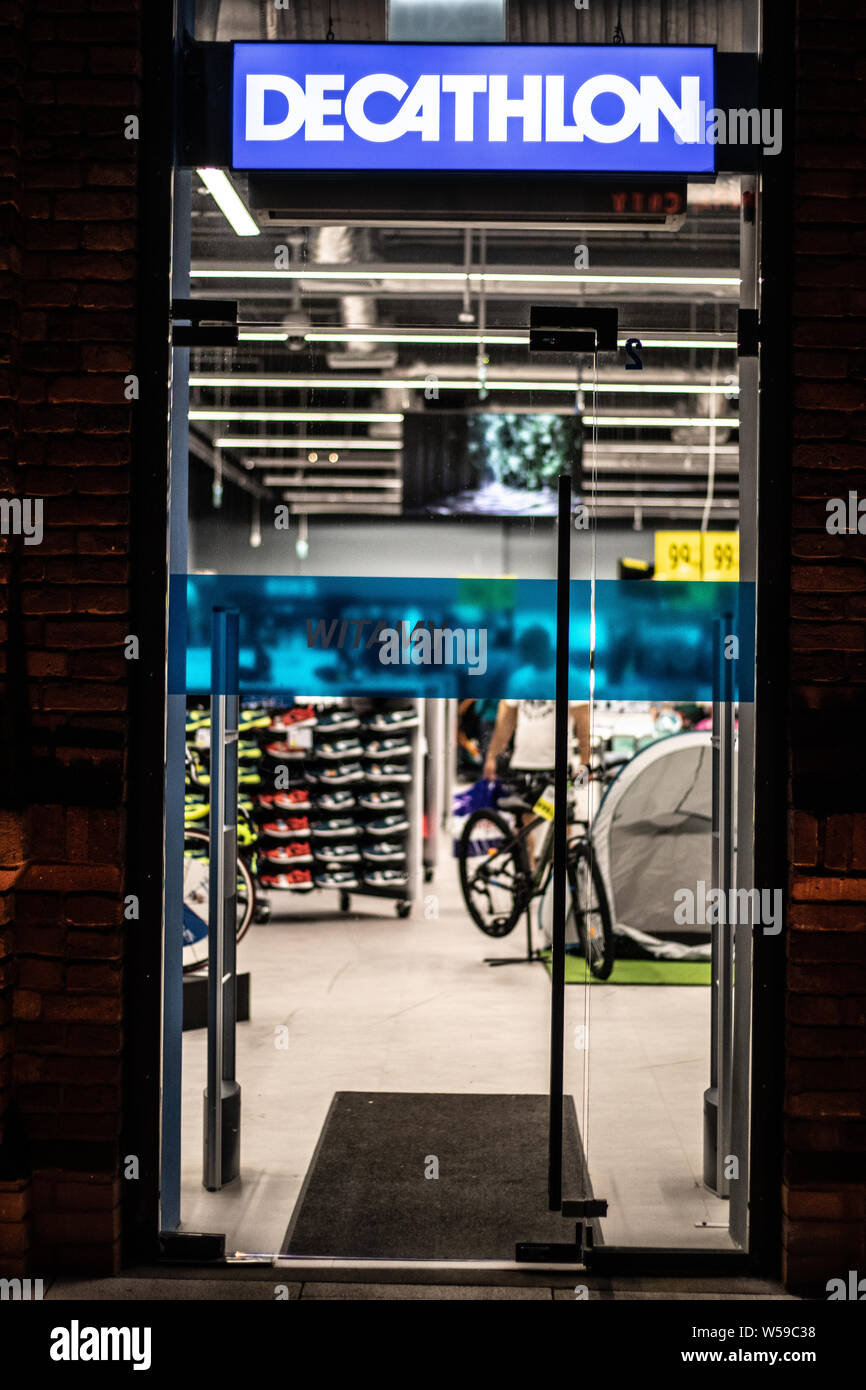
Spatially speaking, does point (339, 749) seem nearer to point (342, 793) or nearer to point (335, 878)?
point (342, 793)

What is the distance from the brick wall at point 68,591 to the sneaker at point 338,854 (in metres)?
3.41

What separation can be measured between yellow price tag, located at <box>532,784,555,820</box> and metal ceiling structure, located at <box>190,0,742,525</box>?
9.62 ft

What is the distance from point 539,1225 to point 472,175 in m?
2.81

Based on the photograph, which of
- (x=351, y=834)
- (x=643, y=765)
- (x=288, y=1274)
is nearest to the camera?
(x=288, y=1274)

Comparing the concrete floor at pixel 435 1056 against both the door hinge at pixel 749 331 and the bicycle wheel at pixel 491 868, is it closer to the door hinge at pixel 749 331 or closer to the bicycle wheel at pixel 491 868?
the bicycle wheel at pixel 491 868

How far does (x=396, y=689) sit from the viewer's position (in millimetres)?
3240

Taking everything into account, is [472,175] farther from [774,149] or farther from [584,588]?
[584,588]

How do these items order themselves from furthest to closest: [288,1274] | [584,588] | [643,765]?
[643,765] → [584,588] → [288,1274]

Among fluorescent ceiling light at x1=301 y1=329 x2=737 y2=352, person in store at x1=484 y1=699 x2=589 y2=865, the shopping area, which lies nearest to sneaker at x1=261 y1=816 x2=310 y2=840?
person in store at x1=484 y1=699 x2=589 y2=865

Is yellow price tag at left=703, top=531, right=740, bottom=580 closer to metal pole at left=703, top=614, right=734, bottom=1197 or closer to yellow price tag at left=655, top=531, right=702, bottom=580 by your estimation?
yellow price tag at left=655, top=531, right=702, bottom=580

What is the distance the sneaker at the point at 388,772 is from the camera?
687 centimetres

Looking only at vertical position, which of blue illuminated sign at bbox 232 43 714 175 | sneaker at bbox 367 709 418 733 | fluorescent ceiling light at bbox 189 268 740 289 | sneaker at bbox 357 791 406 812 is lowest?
sneaker at bbox 357 791 406 812

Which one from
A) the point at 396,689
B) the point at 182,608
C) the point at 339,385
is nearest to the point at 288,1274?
the point at 396,689

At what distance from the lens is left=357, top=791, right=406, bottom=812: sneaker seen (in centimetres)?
672
